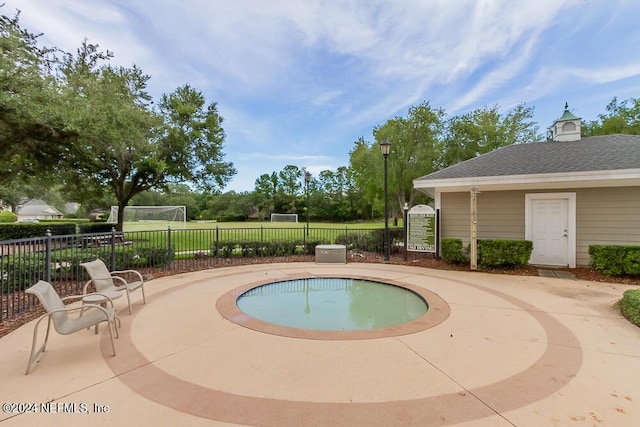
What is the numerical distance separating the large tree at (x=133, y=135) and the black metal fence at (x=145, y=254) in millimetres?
3666

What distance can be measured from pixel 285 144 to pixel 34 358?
28.7 m

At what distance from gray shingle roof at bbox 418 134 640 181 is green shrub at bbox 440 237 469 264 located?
6.39ft

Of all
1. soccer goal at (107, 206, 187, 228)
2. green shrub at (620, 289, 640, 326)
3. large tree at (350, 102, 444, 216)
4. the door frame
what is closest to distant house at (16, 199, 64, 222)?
soccer goal at (107, 206, 187, 228)

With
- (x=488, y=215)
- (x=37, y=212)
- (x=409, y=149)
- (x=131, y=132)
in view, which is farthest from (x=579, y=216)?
(x=37, y=212)

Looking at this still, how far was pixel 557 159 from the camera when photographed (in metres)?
8.52

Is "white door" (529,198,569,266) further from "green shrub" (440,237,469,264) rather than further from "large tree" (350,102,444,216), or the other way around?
"large tree" (350,102,444,216)

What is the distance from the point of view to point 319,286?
6.89 metres

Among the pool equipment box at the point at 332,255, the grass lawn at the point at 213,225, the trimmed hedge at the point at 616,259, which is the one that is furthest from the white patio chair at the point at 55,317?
the trimmed hedge at the point at 616,259

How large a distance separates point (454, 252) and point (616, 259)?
3.47 meters

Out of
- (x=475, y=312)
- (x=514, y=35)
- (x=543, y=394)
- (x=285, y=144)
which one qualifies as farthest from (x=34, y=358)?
(x=285, y=144)

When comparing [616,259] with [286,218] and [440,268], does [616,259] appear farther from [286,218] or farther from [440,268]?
[286,218]

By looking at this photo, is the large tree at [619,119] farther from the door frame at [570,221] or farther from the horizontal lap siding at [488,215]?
the horizontal lap siding at [488,215]

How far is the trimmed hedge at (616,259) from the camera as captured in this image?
6766 millimetres

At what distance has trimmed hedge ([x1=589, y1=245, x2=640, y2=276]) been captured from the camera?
6.77 m
